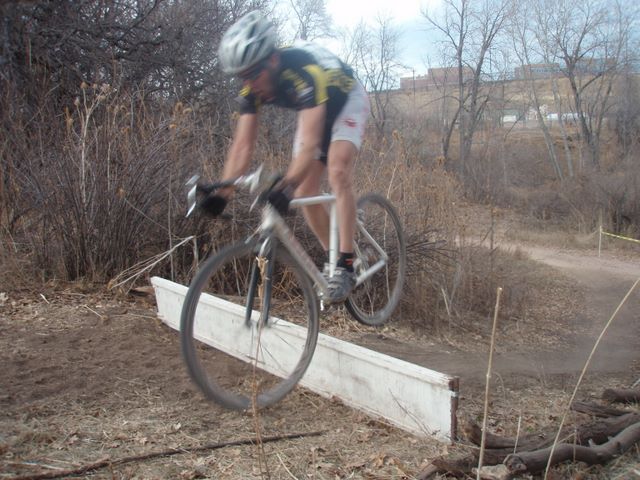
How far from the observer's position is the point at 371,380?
3.60 m

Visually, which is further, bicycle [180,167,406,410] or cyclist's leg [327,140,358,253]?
cyclist's leg [327,140,358,253]

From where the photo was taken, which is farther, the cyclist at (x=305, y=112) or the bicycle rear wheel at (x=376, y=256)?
the bicycle rear wheel at (x=376, y=256)

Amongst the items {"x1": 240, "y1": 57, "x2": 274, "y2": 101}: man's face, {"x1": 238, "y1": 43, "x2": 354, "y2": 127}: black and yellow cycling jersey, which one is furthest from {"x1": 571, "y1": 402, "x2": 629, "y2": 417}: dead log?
{"x1": 240, "y1": 57, "x2": 274, "y2": 101}: man's face

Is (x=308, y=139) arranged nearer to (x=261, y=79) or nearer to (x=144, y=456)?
(x=261, y=79)

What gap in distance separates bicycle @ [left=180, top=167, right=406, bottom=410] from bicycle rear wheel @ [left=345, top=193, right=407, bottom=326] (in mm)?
12

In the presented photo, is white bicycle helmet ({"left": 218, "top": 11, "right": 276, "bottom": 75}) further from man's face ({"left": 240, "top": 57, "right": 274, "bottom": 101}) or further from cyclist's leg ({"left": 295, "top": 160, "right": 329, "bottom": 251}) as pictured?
cyclist's leg ({"left": 295, "top": 160, "right": 329, "bottom": 251})

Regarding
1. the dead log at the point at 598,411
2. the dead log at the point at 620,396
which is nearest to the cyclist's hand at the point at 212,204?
the dead log at the point at 598,411

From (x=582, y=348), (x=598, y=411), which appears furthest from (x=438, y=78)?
(x=598, y=411)

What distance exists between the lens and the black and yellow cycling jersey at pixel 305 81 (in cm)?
343

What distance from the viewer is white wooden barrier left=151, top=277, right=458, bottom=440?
3238 mm

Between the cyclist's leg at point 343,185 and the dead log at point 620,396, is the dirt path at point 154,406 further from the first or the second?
the cyclist's leg at point 343,185

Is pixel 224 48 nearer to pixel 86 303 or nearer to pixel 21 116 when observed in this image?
pixel 86 303

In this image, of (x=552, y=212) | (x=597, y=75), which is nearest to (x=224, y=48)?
(x=552, y=212)

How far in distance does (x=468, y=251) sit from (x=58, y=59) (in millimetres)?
6360
